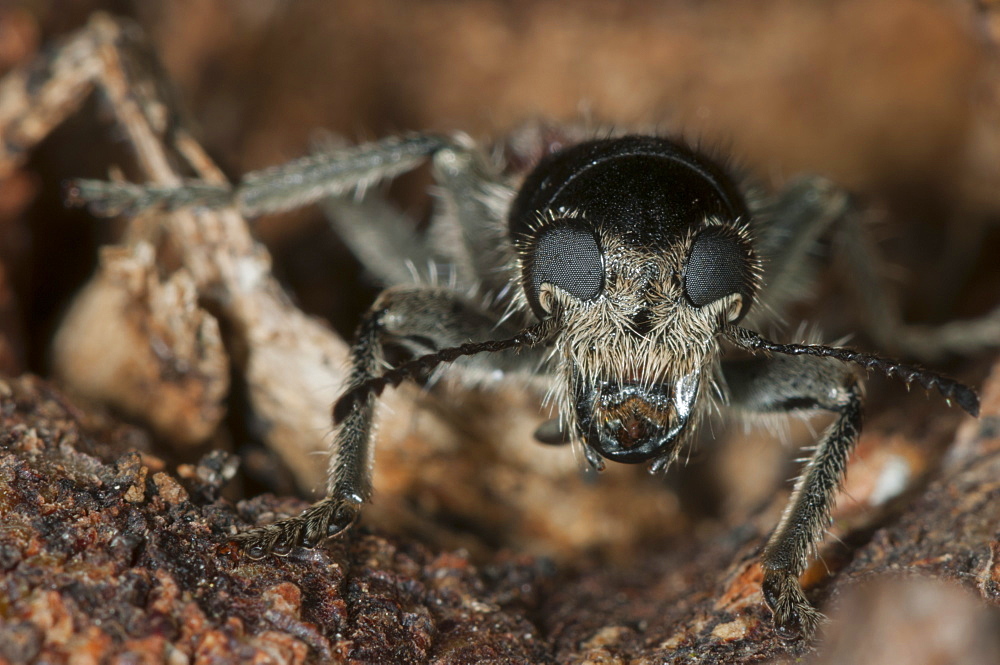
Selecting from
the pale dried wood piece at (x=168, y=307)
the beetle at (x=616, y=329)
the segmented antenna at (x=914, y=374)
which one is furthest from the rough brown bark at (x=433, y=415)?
the segmented antenna at (x=914, y=374)

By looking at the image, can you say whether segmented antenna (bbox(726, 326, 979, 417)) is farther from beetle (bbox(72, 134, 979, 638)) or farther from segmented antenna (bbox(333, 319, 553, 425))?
segmented antenna (bbox(333, 319, 553, 425))

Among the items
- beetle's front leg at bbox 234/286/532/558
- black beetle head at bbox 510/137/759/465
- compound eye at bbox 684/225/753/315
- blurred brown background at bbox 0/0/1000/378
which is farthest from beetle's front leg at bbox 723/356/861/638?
blurred brown background at bbox 0/0/1000/378

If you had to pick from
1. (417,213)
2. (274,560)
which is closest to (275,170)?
(417,213)

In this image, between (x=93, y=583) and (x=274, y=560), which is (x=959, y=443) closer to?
(x=274, y=560)

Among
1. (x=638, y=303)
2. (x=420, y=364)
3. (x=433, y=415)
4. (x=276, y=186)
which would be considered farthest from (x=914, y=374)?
(x=276, y=186)

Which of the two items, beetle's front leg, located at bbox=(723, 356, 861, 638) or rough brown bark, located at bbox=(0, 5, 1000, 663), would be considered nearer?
rough brown bark, located at bbox=(0, 5, 1000, 663)

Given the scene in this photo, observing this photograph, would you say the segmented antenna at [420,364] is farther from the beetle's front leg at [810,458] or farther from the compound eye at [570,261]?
the beetle's front leg at [810,458]

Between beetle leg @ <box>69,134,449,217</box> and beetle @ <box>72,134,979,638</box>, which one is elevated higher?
beetle leg @ <box>69,134,449,217</box>
